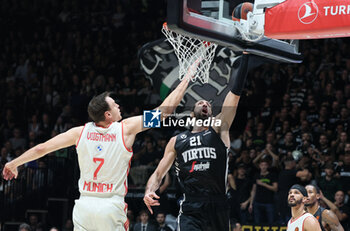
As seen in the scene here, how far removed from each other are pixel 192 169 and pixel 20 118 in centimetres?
1002

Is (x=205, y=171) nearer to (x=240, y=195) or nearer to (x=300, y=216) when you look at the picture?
(x=300, y=216)

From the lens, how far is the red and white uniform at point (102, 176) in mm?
5148

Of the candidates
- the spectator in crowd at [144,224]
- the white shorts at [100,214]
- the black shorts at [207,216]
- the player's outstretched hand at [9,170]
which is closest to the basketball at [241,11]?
the black shorts at [207,216]

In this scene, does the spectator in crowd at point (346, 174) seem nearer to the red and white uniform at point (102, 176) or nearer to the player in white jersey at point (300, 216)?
the player in white jersey at point (300, 216)

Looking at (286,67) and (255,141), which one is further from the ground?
(286,67)

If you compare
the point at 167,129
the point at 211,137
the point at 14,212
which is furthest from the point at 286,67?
the point at 211,137

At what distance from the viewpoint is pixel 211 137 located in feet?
20.7

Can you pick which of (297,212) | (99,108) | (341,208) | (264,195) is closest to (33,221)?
(264,195)

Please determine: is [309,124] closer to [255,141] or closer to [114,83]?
[255,141]

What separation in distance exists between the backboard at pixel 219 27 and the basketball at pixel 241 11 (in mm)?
74

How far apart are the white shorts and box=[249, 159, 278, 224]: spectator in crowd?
19.9 feet

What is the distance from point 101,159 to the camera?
17.2 feet

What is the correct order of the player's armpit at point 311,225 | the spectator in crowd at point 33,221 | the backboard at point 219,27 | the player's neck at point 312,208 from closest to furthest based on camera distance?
the backboard at point 219,27 → the player's armpit at point 311,225 → the player's neck at point 312,208 → the spectator in crowd at point 33,221

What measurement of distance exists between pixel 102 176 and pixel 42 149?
1.92 ft
